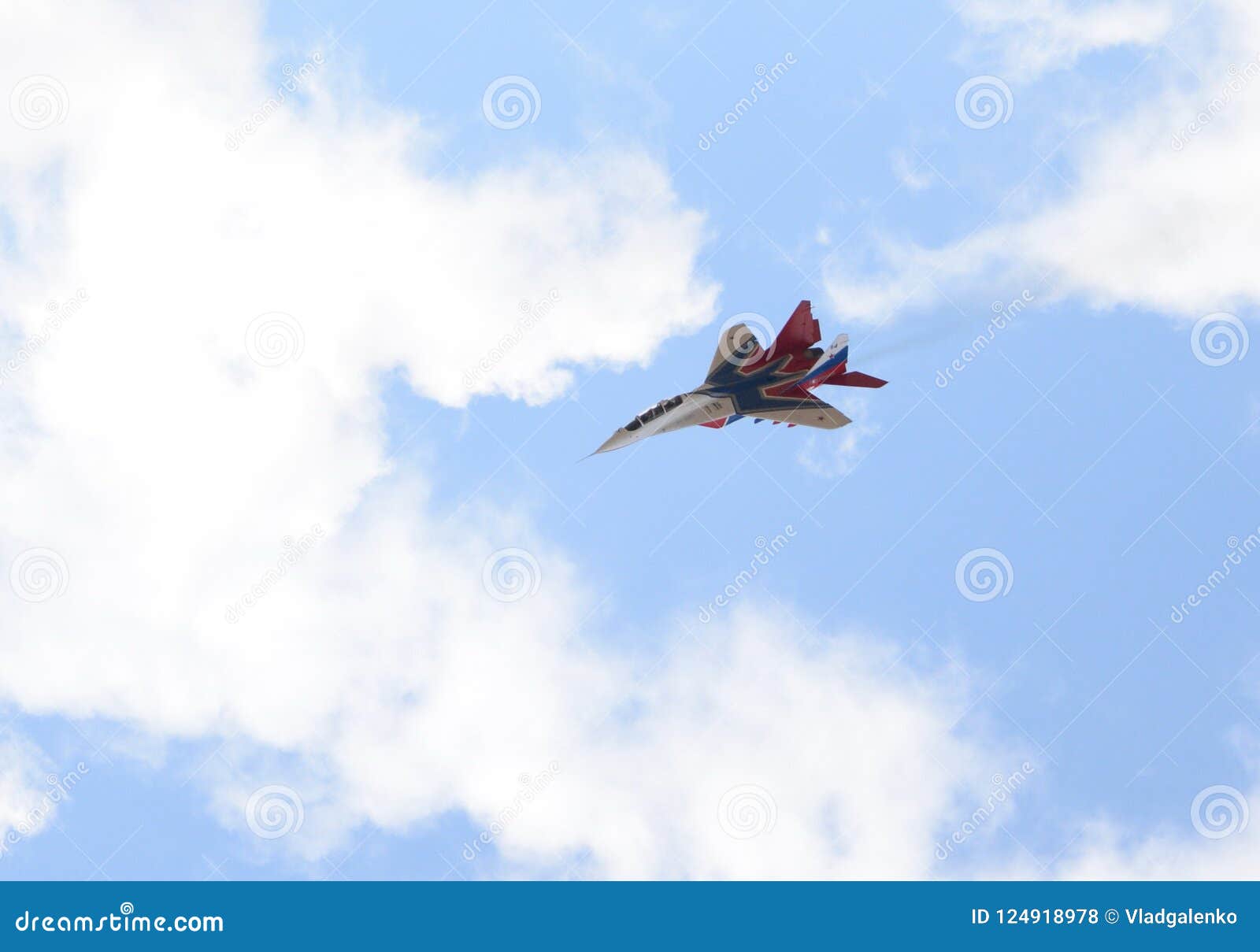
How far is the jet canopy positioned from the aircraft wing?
5.01 metres

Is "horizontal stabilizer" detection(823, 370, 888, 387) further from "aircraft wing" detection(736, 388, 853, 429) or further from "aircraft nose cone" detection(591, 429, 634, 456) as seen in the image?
"aircraft nose cone" detection(591, 429, 634, 456)

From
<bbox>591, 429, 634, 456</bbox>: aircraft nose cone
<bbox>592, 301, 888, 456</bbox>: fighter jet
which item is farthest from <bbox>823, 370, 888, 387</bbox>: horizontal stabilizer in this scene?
<bbox>591, 429, 634, 456</bbox>: aircraft nose cone

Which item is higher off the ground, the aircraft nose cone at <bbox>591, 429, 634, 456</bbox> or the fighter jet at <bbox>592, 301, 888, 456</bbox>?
the fighter jet at <bbox>592, 301, 888, 456</bbox>

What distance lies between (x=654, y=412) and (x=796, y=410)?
414 inches

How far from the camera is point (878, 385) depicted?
7881 centimetres

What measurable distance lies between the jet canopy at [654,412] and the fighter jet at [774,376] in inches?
52.7

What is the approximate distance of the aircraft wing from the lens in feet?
258

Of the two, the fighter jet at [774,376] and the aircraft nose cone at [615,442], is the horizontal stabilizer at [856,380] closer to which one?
the fighter jet at [774,376]

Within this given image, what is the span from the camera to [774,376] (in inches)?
3086

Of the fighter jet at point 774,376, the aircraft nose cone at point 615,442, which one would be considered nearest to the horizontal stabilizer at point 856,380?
the fighter jet at point 774,376

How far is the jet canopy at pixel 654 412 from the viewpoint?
74.5 metres
